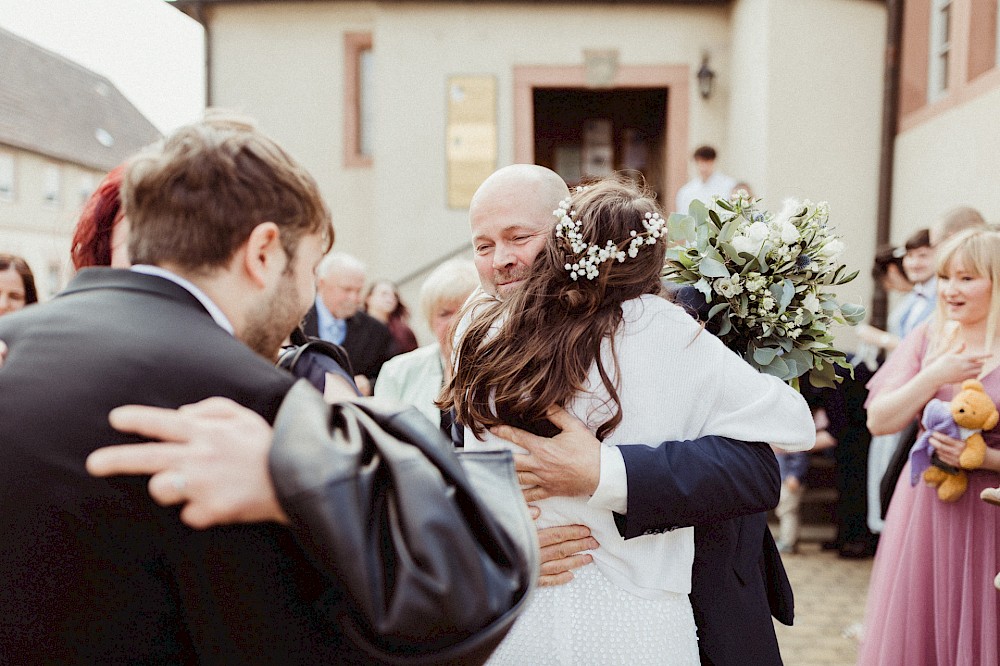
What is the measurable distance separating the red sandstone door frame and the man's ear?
36.1 feet

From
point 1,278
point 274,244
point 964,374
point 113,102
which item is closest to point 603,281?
point 274,244

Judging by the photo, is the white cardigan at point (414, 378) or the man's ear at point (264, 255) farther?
the white cardigan at point (414, 378)

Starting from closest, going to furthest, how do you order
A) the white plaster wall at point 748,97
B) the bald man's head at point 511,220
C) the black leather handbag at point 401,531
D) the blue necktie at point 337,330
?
the black leather handbag at point 401,531 < the bald man's head at point 511,220 < the blue necktie at point 337,330 < the white plaster wall at point 748,97

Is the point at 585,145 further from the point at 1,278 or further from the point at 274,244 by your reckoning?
the point at 274,244

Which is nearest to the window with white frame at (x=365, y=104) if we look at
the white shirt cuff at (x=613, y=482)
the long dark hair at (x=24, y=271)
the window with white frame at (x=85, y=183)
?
the long dark hair at (x=24, y=271)

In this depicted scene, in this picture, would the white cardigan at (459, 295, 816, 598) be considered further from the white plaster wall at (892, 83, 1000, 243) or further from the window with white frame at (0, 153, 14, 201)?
the window with white frame at (0, 153, 14, 201)

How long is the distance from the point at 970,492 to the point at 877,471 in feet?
10.6

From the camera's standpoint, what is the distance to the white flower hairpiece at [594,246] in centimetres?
183

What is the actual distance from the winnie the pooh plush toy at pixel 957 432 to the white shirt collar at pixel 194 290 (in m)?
3.00

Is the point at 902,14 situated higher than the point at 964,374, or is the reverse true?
the point at 902,14

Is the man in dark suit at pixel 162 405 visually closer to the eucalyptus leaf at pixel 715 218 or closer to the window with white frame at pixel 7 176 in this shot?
the eucalyptus leaf at pixel 715 218

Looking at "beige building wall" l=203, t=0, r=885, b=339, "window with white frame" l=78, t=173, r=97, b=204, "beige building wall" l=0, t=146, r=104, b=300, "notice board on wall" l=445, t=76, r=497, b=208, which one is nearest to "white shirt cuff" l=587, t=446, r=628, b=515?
"beige building wall" l=203, t=0, r=885, b=339

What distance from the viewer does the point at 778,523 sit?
26.9 ft

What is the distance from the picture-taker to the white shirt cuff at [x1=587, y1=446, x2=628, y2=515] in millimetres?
1772
